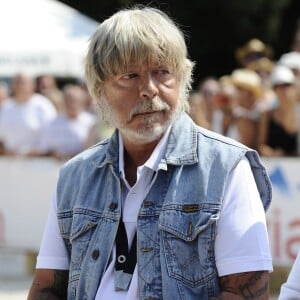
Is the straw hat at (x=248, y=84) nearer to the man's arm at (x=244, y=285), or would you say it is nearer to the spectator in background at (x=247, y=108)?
the spectator in background at (x=247, y=108)

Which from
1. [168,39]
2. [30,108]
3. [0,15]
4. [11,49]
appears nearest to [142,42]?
[168,39]

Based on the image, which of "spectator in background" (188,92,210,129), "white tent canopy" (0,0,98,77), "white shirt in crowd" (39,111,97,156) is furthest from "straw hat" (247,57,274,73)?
"white tent canopy" (0,0,98,77)

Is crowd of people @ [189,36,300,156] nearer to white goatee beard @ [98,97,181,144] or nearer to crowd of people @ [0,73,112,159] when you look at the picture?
crowd of people @ [0,73,112,159]

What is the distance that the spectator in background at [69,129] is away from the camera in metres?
10.3

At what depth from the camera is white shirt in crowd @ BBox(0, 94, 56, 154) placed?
427 inches

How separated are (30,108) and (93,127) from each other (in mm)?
1345

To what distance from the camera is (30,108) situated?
11.2 metres

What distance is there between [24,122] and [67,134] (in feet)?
2.63

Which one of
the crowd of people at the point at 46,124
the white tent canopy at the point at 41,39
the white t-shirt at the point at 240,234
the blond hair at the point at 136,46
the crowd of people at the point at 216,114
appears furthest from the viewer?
the white tent canopy at the point at 41,39

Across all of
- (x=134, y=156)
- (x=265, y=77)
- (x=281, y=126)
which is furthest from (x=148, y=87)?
(x=265, y=77)

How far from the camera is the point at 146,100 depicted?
3.17 metres

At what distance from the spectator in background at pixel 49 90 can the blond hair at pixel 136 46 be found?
8.52 metres

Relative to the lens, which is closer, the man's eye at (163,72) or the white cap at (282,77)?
the man's eye at (163,72)

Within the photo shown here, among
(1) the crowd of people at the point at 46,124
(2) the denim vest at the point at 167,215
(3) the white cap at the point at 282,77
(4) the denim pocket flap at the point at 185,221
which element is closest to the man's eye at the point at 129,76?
(2) the denim vest at the point at 167,215
